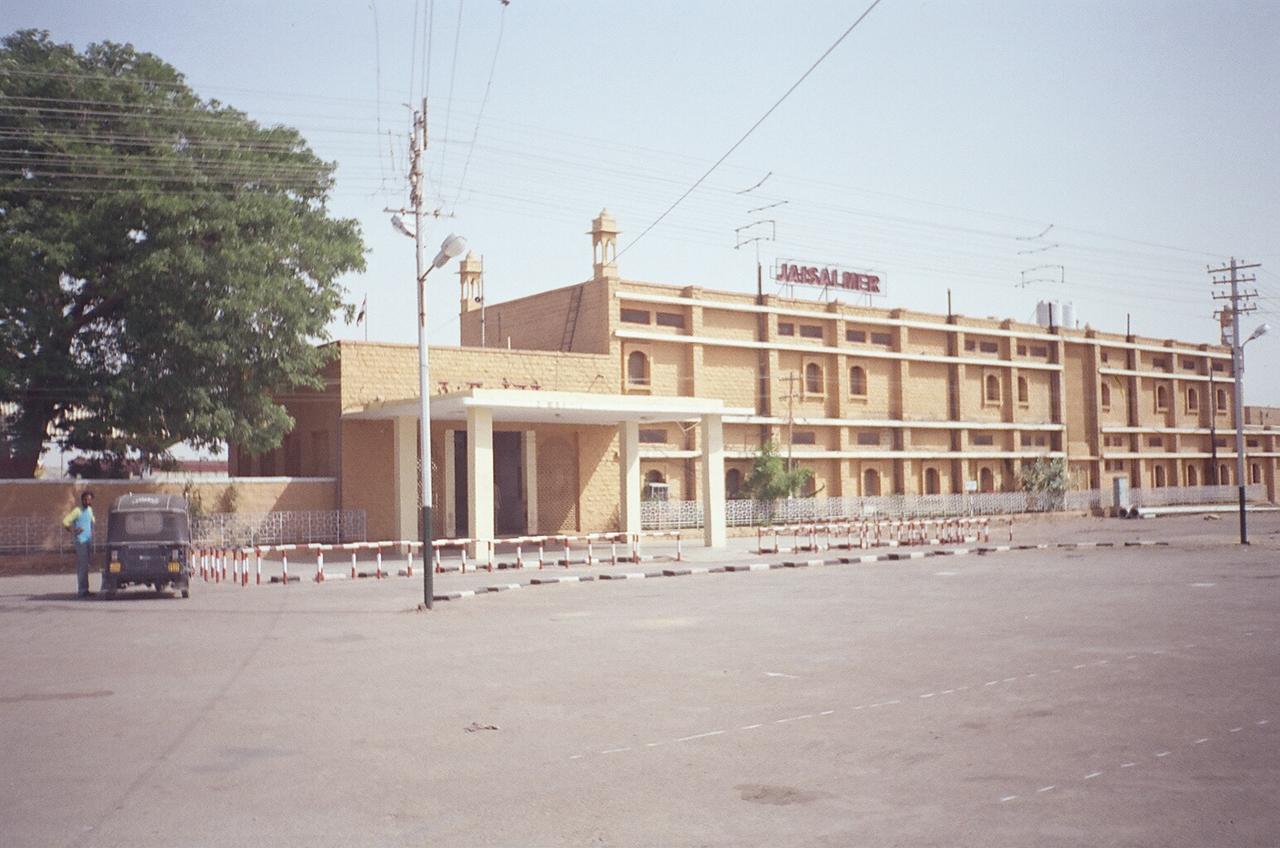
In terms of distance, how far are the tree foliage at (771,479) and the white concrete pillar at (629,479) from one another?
10.7m

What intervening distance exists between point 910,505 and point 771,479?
10729 mm

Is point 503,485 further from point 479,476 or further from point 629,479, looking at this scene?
point 479,476

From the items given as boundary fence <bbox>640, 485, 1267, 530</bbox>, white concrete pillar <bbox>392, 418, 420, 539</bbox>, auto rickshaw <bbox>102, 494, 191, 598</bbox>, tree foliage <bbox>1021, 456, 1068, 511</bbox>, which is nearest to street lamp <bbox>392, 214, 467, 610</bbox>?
auto rickshaw <bbox>102, 494, 191, 598</bbox>

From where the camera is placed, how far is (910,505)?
54.3 m

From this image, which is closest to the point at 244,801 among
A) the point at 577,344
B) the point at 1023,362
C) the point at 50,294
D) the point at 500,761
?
the point at 500,761

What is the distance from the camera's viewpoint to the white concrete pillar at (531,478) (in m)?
39.2

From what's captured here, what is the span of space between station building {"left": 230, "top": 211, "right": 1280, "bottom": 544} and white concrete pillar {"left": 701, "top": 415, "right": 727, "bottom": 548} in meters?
0.08

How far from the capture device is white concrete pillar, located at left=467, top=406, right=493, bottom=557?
103 ft

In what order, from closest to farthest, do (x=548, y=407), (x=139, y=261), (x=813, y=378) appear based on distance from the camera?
(x=139, y=261), (x=548, y=407), (x=813, y=378)

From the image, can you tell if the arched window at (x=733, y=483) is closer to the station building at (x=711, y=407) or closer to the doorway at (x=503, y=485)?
the station building at (x=711, y=407)

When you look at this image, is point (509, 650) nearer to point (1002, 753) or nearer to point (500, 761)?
point (500, 761)

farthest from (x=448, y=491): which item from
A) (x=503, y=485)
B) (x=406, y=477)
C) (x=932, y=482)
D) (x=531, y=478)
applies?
(x=932, y=482)

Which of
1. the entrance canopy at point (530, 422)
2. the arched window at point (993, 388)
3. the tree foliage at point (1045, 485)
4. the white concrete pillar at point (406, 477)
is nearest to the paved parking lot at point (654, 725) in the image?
the entrance canopy at point (530, 422)

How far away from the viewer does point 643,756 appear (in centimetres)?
809
